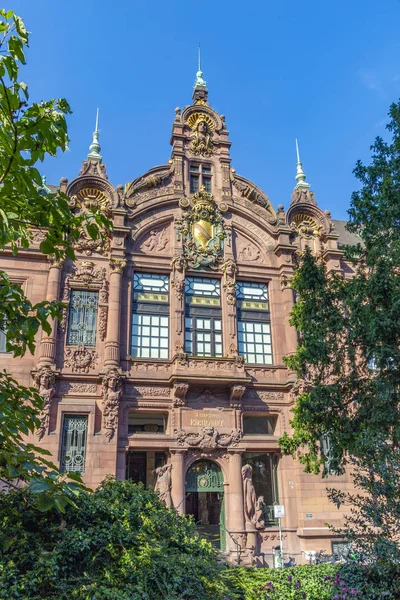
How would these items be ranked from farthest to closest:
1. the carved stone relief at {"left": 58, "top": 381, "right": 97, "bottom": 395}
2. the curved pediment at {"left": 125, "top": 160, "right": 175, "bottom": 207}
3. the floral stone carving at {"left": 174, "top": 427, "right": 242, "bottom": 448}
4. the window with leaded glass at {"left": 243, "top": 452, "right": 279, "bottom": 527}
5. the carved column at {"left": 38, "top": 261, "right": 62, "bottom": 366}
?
the curved pediment at {"left": 125, "top": 160, "right": 175, "bottom": 207}
the window with leaded glass at {"left": 243, "top": 452, "right": 279, "bottom": 527}
the floral stone carving at {"left": 174, "top": 427, "right": 242, "bottom": 448}
the carved stone relief at {"left": 58, "top": 381, "right": 97, "bottom": 395}
the carved column at {"left": 38, "top": 261, "right": 62, "bottom": 366}

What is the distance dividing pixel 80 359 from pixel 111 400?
7.36 ft

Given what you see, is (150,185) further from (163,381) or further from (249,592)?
(249,592)

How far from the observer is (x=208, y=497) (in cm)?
2145

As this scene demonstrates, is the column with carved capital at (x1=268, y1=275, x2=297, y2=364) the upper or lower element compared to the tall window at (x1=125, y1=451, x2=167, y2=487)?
upper

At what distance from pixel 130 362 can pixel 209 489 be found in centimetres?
601

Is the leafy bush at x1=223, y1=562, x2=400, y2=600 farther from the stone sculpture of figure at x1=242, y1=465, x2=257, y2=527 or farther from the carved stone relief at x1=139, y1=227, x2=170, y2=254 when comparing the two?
the carved stone relief at x1=139, y1=227, x2=170, y2=254

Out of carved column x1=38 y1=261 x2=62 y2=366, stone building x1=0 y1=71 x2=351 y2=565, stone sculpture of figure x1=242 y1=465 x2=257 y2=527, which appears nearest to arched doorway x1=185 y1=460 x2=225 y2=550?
stone building x1=0 y1=71 x2=351 y2=565

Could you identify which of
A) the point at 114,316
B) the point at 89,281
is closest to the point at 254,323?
the point at 114,316

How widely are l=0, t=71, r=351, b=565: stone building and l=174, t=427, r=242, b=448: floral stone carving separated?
4cm

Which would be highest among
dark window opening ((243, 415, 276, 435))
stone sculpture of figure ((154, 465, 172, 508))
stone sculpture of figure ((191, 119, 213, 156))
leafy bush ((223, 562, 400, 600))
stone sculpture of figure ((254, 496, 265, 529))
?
stone sculpture of figure ((191, 119, 213, 156))

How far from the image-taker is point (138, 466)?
20797 mm

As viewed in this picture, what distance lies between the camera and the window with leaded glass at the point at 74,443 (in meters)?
19.2

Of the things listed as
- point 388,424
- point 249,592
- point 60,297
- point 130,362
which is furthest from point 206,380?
point 249,592

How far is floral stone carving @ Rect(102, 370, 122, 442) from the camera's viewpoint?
1975cm
